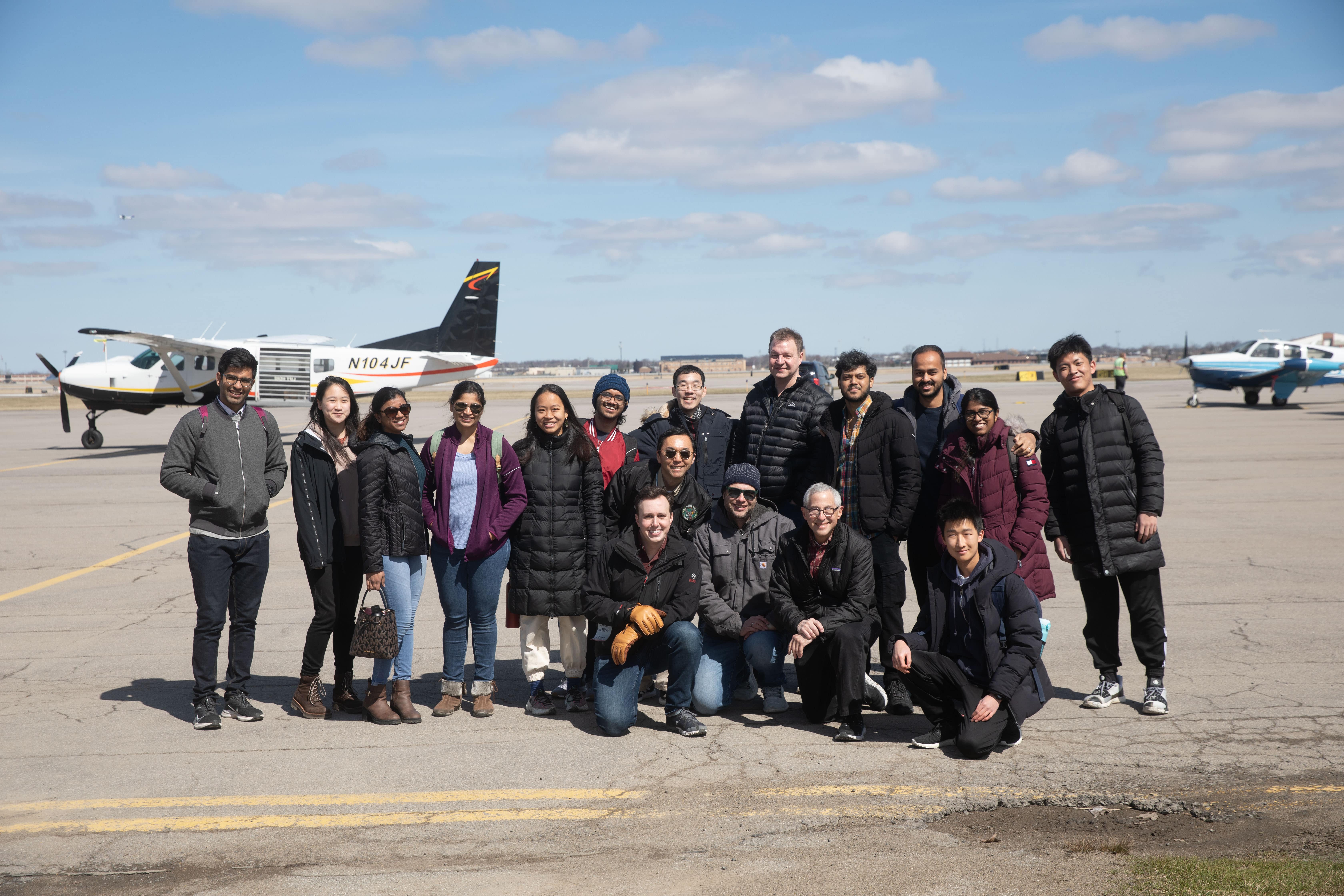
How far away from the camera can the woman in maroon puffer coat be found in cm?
539

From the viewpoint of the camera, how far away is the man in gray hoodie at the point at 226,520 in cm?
534

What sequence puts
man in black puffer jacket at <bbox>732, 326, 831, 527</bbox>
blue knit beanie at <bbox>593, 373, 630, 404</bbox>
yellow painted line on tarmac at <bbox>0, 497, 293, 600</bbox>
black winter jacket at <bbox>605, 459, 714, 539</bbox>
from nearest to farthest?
black winter jacket at <bbox>605, 459, 714, 539</bbox> < blue knit beanie at <bbox>593, 373, 630, 404</bbox> < man in black puffer jacket at <bbox>732, 326, 831, 527</bbox> < yellow painted line on tarmac at <bbox>0, 497, 293, 600</bbox>

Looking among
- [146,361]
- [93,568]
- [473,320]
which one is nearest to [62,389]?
[146,361]

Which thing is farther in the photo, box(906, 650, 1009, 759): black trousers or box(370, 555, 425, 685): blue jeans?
box(370, 555, 425, 685): blue jeans

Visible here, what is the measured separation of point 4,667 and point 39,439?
86.2ft

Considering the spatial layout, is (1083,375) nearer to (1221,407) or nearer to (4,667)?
(4,667)

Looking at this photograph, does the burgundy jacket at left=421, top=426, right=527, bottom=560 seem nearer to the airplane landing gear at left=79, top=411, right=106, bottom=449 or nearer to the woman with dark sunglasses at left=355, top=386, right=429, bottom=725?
the woman with dark sunglasses at left=355, top=386, right=429, bottom=725

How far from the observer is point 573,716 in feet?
18.6

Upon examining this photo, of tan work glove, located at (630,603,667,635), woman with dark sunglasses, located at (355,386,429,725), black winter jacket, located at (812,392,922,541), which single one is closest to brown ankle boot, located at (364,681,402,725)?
woman with dark sunglasses, located at (355,386,429,725)

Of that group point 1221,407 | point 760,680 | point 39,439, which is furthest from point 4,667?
point 1221,407

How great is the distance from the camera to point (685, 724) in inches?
209

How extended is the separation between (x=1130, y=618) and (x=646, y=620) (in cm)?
278

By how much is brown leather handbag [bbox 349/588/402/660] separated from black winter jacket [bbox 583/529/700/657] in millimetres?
1060

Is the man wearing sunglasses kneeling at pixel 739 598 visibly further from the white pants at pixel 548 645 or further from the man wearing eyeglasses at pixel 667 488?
the white pants at pixel 548 645
